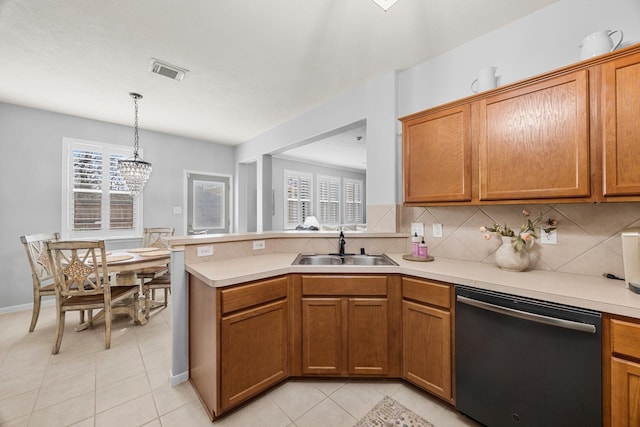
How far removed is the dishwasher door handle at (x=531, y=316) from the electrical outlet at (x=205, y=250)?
1793mm

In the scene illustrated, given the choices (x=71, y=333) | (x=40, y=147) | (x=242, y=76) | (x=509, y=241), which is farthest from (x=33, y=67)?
(x=509, y=241)

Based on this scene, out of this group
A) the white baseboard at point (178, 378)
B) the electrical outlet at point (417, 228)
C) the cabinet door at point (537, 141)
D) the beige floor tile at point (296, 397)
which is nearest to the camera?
the cabinet door at point (537, 141)

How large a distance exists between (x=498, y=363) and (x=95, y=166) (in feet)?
17.1

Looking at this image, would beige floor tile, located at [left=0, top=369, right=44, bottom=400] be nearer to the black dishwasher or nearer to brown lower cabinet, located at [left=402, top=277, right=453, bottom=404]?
brown lower cabinet, located at [left=402, top=277, right=453, bottom=404]

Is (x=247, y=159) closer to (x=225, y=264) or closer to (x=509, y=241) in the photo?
(x=225, y=264)

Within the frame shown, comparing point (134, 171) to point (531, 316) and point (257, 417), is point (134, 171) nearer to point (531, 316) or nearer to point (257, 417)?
point (257, 417)

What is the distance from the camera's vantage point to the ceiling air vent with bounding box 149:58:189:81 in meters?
2.42

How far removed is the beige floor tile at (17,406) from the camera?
1.60 metres

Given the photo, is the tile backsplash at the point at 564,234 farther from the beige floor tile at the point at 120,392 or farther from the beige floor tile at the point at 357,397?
the beige floor tile at the point at 120,392

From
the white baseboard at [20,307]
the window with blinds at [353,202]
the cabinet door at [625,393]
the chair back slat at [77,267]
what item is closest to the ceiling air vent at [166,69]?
the chair back slat at [77,267]

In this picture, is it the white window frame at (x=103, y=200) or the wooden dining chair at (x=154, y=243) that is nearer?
the wooden dining chair at (x=154, y=243)

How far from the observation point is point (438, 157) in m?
2.01

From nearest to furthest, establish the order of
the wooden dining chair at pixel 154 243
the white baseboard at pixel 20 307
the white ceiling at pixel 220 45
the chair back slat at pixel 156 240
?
the white ceiling at pixel 220 45, the white baseboard at pixel 20 307, the wooden dining chair at pixel 154 243, the chair back slat at pixel 156 240

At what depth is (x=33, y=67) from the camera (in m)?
2.49
